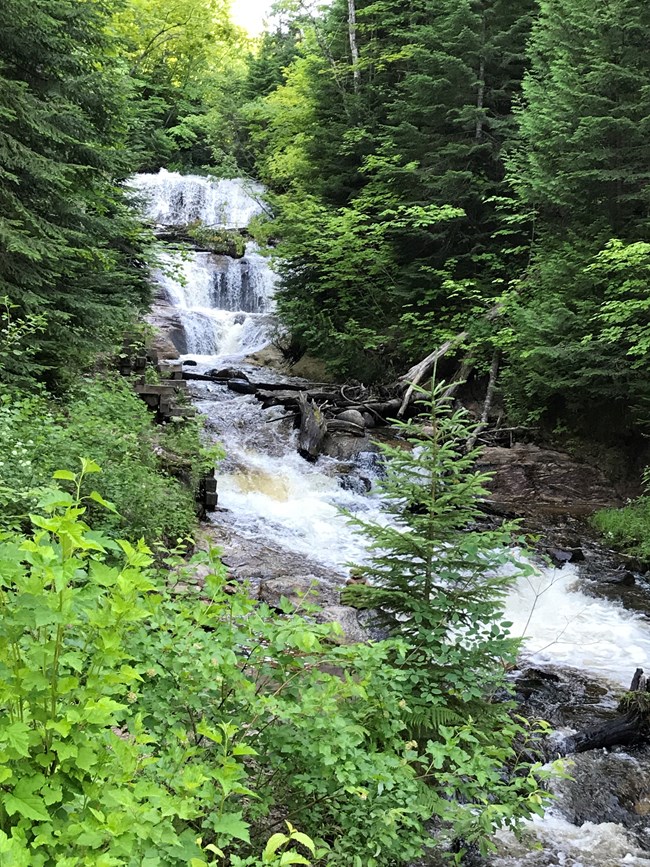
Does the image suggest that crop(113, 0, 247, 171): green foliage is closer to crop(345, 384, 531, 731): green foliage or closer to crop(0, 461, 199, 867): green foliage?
crop(345, 384, 531, 731): green foliage

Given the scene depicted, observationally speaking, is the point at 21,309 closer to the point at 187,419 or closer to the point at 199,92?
the point at 187,419

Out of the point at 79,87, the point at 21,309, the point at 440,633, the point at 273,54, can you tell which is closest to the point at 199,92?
the point at 273,54

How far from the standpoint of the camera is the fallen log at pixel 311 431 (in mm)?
11891

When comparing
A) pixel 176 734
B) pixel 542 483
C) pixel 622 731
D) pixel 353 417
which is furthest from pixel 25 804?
pixel 353 417

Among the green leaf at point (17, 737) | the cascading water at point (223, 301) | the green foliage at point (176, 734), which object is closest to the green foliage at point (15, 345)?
the green foliage at point (176, 734)

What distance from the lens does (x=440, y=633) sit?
3.49 meters

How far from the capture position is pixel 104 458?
5.61 metres

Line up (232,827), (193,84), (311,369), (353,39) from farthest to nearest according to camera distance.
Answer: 1. (193,84)
2. (311,369)
3. (353,39)
4. (232,827)

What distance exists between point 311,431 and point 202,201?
61.4ft

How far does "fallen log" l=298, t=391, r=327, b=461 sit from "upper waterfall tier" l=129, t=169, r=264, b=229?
51.3ft

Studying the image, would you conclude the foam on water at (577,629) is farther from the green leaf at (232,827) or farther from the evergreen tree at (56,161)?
the evergreen tree at (56,161)

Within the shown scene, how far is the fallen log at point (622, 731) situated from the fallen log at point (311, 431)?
7.61 m

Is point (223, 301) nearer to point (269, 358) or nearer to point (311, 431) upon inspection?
point (269, 358)

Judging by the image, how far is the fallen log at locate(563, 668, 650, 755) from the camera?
15.4 ft
